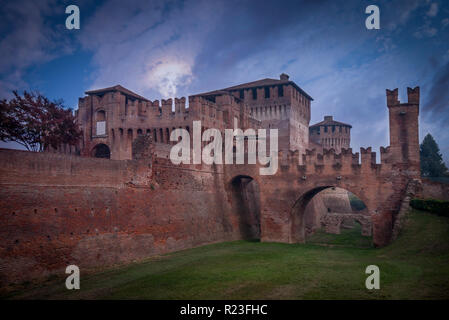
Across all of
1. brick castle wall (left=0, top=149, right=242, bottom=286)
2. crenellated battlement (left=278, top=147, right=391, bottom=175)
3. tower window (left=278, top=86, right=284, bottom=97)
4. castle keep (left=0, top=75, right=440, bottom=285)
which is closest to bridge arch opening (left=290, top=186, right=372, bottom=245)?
castle keep (left=0, top=75, right=440, bottom=285)

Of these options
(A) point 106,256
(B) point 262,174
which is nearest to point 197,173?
(B) point 262,174

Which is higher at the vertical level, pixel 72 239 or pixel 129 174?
pixel 129 174

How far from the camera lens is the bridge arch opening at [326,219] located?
2517cm

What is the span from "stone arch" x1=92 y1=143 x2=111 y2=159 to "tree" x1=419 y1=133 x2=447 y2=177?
135ft

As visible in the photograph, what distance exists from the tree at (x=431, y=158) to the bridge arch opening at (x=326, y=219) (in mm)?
14028

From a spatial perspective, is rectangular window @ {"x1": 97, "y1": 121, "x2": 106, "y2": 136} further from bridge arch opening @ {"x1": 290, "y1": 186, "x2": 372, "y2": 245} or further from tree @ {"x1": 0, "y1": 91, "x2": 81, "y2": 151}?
bridge arch opening @ {"x1": 290, "y1": 186, "x2": 372, "y2": 245}

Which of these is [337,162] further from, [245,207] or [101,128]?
[101,128]

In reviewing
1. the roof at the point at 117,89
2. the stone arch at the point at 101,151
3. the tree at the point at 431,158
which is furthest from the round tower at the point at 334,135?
the stone arch at the point at 101,151

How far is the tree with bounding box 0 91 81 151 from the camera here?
2224cm

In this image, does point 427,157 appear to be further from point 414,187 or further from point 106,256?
point 106,256
